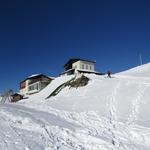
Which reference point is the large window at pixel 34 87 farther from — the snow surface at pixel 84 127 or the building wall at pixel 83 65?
the snow surface at pixel 84 127

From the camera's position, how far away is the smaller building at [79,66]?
270 ft

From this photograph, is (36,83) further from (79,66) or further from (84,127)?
(84,127)

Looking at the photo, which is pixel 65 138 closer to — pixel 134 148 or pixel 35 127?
pixel 35 127

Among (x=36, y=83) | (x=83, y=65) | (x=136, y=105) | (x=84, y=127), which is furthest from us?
(x=36, y=83)

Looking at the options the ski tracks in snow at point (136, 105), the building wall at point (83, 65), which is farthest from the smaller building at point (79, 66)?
the ski tracks in snow at point (136, 105)

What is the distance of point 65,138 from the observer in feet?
43.9

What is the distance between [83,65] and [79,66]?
219 centimetres

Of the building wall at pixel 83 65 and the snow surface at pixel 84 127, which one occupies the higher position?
the building wall at pixel 83 65

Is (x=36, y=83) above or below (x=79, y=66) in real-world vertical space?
below

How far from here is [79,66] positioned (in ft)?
270

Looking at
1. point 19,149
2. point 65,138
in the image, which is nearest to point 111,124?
point 65,138

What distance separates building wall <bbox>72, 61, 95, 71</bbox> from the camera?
82.4 meters

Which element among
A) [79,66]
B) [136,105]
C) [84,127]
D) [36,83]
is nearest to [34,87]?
[36,83]

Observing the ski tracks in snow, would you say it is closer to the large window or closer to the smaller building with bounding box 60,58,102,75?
the smaller building with bounding box 60,58,102,75
